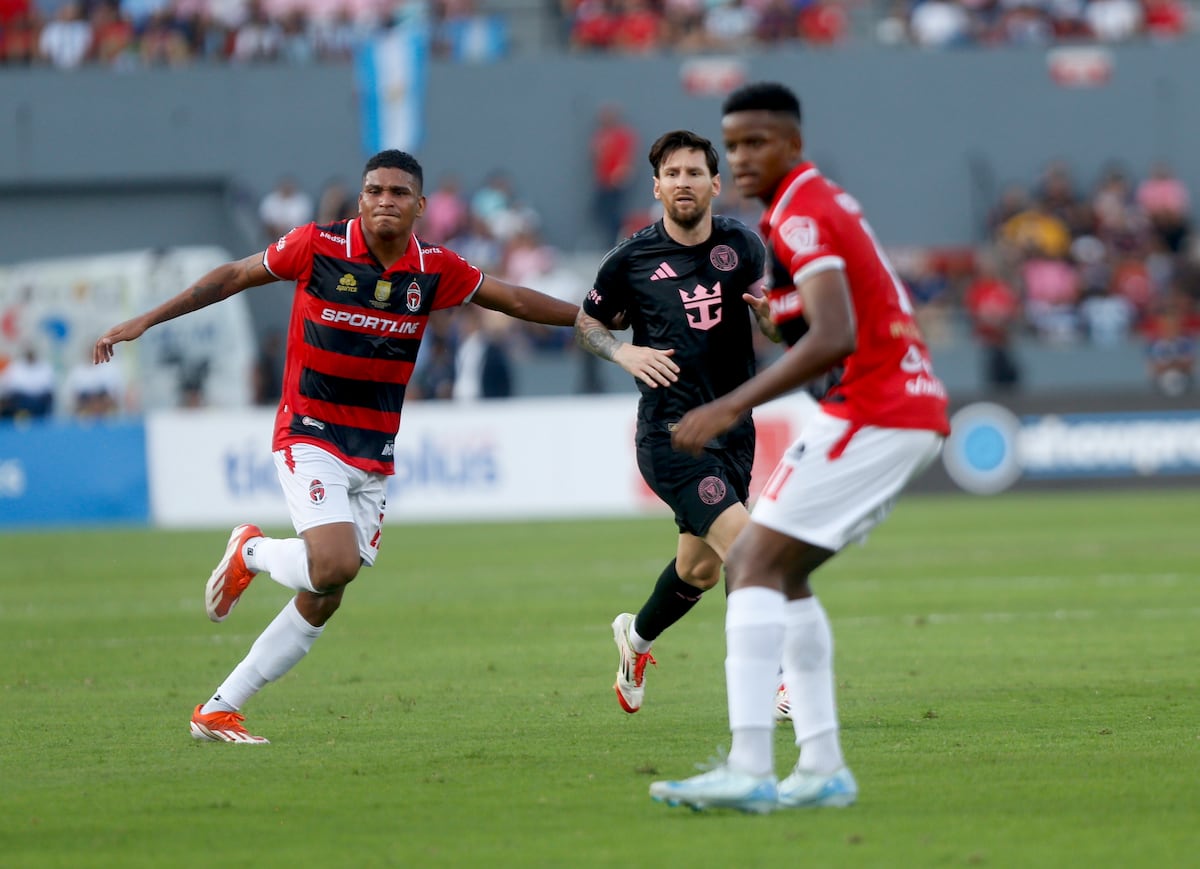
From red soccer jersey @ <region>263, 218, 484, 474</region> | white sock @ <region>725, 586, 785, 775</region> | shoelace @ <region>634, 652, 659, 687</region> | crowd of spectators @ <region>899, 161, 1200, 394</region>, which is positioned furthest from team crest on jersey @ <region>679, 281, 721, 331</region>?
crowd of spectators @ <region>899, 161, 1200, 394</region>

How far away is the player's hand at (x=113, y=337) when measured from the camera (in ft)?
25.4

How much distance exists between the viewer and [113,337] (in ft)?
25.5

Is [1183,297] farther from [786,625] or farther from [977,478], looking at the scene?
[786,625]

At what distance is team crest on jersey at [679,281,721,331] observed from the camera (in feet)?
27.6

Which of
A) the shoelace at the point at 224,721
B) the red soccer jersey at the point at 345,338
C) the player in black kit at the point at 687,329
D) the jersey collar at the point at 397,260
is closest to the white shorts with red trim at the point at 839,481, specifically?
the player in black kit at the point at 687,329

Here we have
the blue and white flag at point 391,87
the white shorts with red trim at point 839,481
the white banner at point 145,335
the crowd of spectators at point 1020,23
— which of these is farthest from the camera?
the crowd of spectators at point 1020,23

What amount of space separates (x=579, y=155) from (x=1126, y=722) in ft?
78.4

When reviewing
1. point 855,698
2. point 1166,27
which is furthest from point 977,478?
point 855,698

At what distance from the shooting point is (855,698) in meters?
8.69

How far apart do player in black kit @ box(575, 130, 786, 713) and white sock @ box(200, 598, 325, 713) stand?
4.92ft

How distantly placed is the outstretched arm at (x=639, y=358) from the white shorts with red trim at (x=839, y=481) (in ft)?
5.27

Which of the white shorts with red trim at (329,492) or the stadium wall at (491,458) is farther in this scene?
the stadium wall at (491,458)

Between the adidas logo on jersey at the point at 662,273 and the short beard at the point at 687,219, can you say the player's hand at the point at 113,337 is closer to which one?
the adidas logo on jersey at the point at 662,273

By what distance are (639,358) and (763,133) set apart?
1.91 m
